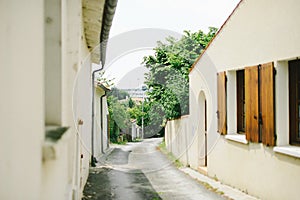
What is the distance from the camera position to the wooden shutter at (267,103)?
616cm

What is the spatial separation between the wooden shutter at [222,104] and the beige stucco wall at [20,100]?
7264 mm

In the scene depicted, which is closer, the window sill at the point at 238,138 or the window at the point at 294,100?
the window at the point at 294,100

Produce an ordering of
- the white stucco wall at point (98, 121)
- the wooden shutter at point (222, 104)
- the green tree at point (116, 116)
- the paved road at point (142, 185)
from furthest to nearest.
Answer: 1. the green tree at point (116, 116)
2. the white stucco wall at point (98, 121)
3. the wooden shutter at point (222, 104)
4. the paved road at point (142, 185)

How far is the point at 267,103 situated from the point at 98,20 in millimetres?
3315

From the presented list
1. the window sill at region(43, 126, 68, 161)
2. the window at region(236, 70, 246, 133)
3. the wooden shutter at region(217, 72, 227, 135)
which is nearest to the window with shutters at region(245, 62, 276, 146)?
the window at region(236, 70, 246, 133)

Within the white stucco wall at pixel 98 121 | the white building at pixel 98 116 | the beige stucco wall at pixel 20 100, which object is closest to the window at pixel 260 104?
the beige stucco wall at pixel 20 100

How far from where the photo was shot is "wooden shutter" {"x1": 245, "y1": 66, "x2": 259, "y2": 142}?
6.78m

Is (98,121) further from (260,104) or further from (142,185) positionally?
(260,104)

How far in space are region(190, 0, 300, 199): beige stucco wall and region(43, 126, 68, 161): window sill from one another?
4387 millimetres

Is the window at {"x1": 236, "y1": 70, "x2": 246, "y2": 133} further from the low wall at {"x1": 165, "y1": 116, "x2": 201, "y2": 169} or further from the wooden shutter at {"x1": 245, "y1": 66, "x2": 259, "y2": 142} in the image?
the low wall at {"x1": 165, "y1": 116, "x2": 201, "y2": 169}

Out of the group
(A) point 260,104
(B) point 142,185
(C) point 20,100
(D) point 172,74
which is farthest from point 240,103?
(D) point 172,74

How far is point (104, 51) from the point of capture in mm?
9305

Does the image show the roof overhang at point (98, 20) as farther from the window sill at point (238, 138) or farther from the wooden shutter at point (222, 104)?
the window sill at point (238, 138)

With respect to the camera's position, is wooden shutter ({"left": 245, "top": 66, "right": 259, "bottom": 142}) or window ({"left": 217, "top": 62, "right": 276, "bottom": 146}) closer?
window ({"left": 217, "top": 62, "right": 276, "bottom": 146})
